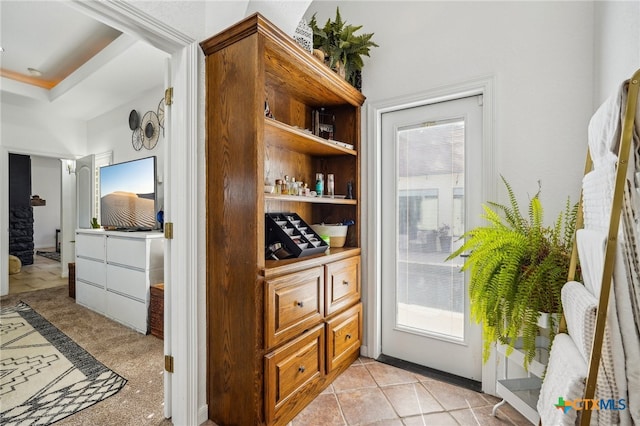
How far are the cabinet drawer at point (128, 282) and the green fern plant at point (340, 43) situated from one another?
258 cm

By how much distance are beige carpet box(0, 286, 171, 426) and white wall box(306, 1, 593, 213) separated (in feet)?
8.61

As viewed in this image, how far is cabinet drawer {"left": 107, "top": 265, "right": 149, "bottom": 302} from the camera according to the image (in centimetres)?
290

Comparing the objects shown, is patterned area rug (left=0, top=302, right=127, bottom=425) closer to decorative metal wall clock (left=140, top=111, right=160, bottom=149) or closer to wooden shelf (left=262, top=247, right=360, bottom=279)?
wooden shelf (left=262, top=247, right=360, bottom=279)

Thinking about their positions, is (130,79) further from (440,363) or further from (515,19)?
(440,363)

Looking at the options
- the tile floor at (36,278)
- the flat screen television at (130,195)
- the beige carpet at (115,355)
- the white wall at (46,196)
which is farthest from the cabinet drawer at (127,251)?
the white wall at (46,196)

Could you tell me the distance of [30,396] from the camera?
1.96 m

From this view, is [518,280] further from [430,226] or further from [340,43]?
[340,43]

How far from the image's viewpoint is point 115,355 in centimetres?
251

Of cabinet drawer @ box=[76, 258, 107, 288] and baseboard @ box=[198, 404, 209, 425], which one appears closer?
baseboard @ box=[198, 404, 209, 425]

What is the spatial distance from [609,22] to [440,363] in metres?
2.24

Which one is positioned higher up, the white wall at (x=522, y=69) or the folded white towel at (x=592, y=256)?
the white wall at (x=522, y=69)

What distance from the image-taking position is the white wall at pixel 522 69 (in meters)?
1.72

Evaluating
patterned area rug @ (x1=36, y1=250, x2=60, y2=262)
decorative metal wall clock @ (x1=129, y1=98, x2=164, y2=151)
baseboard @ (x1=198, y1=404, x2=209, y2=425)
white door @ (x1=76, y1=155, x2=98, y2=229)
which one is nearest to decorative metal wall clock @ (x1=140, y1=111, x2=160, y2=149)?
decorative metal wall clock @ (x1=129, y1=98, x2=164, y2=151)

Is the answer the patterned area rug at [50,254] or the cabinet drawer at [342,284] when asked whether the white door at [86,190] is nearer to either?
the patterned area rug at [50,254]
